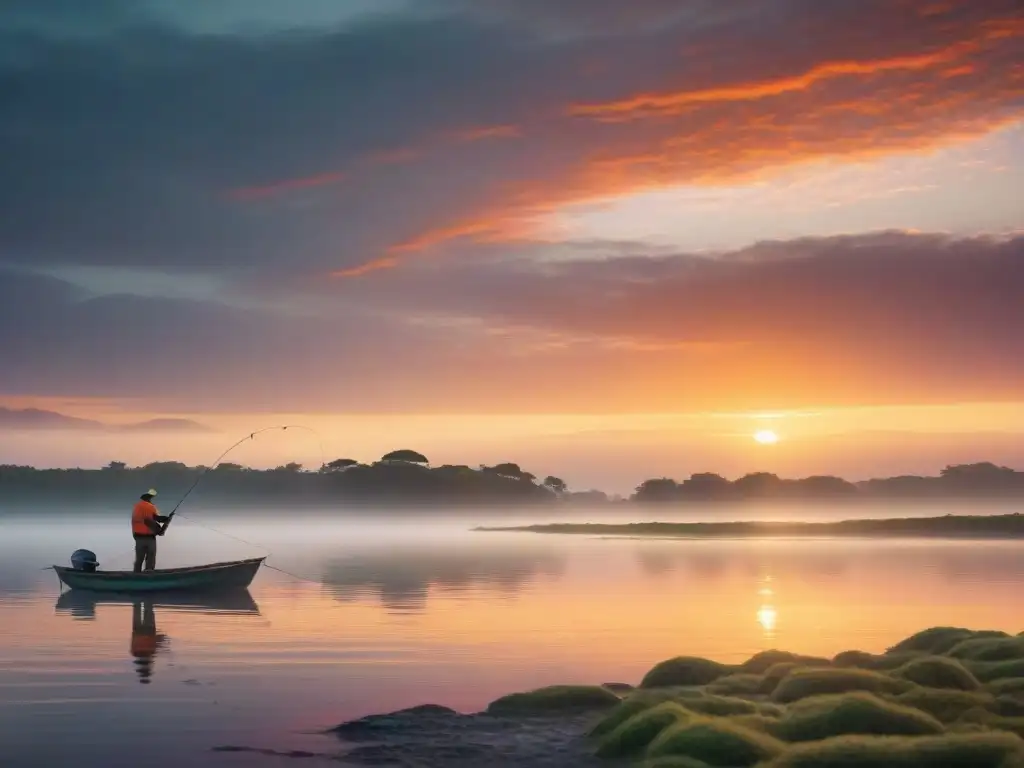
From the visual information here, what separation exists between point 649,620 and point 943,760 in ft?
91.8

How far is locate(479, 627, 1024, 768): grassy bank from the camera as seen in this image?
17.5 metres

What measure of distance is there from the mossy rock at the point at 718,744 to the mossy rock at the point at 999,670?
849cm

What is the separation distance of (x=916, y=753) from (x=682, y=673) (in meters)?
10.4

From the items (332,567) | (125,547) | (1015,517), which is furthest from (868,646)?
(125,547)

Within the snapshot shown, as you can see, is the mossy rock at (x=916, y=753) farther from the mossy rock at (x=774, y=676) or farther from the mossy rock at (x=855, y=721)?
the mossy rock at (x=774, y=676)

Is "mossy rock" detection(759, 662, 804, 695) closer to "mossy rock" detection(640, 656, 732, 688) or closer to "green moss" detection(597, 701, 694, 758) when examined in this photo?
"mossy rock" detection(640, 656, 732, 688)

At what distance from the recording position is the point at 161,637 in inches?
1527

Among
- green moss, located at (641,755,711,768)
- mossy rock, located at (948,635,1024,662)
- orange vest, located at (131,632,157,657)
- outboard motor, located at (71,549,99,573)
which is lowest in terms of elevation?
green moss, located at (641,755,711,768)

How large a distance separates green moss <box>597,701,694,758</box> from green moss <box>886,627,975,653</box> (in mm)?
11348

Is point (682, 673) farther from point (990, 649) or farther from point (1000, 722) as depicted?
point (1000, 722)

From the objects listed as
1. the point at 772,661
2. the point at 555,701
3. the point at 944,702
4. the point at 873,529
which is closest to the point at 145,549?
the point at 555,701

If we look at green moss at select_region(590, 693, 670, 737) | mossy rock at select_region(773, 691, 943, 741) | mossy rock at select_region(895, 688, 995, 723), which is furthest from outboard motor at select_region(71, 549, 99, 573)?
mossy rock at select_region(773, 691, 943, 741)

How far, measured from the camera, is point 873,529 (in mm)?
140125

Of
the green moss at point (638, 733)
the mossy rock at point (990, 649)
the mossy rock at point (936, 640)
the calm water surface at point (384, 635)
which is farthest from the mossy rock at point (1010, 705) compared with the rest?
the calm water surface at point (384, 635)
